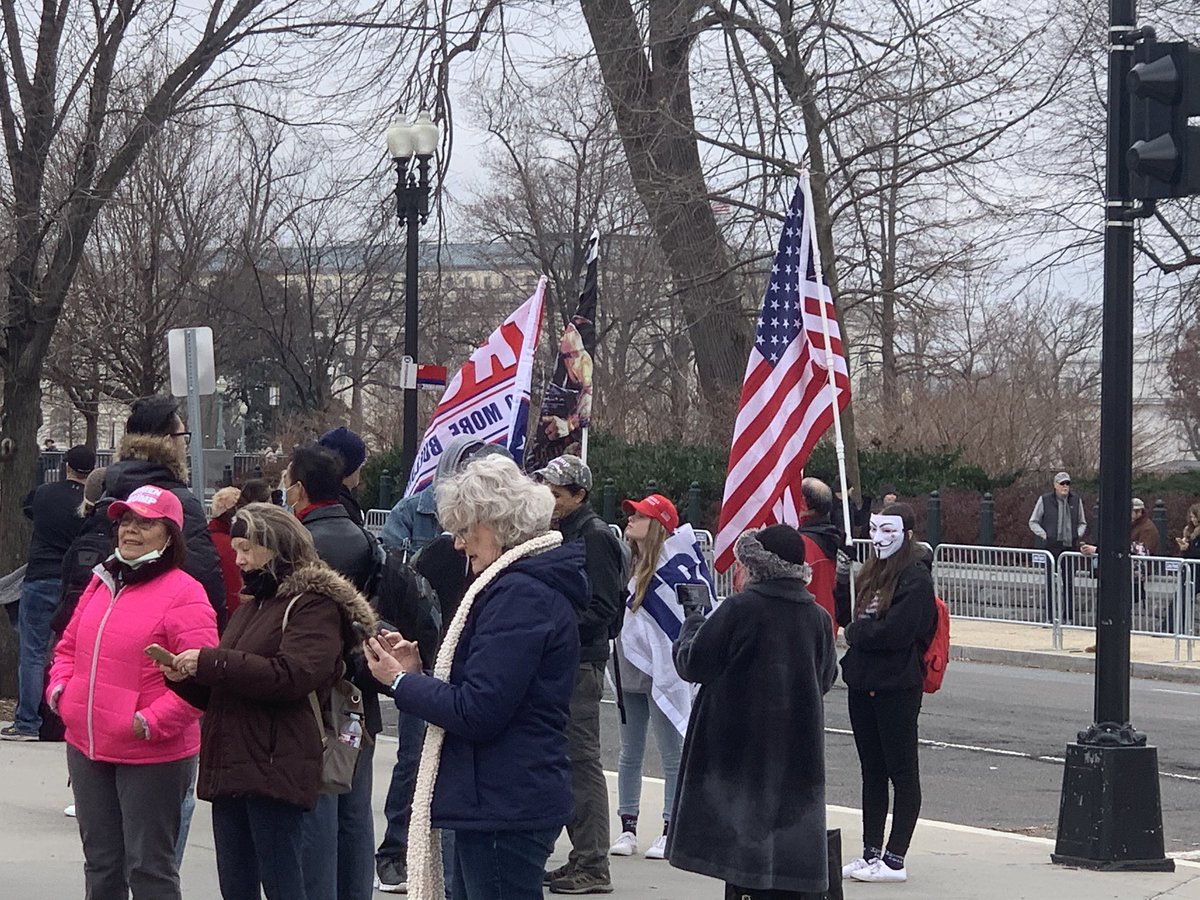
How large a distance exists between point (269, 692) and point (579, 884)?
2.71 m

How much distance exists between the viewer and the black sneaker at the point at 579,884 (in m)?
7.46

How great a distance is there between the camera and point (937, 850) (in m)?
8.59

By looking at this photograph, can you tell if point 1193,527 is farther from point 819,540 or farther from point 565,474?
point 565,474

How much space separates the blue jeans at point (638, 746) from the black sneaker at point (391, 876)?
1.33 meters

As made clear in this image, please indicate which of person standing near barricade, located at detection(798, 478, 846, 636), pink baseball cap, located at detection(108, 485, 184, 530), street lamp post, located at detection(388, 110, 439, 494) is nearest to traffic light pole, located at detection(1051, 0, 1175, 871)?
person standing near barricade, located at detection(798, 478, 846, 636)

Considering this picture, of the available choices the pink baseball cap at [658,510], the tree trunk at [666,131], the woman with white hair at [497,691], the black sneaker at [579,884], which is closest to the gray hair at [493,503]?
the woman with white hair at [497,691]

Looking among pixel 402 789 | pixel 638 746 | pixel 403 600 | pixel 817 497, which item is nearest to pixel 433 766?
pixel 403 600

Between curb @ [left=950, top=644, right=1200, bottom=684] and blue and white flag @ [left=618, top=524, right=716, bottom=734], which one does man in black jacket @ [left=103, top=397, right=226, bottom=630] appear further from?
curb @ [left=950, top=644, right=1200, bottom=684]

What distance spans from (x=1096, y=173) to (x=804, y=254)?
18.5 metres

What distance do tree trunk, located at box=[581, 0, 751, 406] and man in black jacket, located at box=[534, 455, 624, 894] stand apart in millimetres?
15196

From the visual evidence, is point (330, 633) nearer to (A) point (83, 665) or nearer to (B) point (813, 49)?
(A) point (83, 665)

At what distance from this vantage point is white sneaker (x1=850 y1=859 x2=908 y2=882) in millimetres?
7781

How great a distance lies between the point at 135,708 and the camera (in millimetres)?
5785

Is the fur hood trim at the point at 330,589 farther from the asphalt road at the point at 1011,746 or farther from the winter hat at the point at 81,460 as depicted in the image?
the winter hat at the point at 81,460
